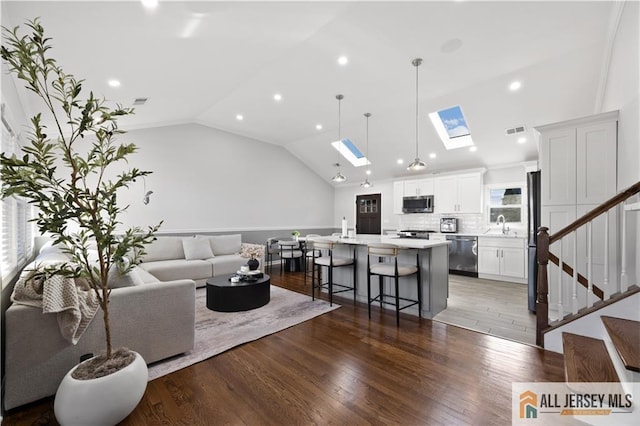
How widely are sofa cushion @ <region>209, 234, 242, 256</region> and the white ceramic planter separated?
13.1 ft

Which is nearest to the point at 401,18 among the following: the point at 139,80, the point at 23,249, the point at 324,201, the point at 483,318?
the point at 139,80

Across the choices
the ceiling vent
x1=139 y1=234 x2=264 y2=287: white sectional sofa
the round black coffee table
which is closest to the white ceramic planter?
the round black coffee table

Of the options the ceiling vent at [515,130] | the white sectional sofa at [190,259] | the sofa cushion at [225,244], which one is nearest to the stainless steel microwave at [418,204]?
the ceiling vent at [515,130]

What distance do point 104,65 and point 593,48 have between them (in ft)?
18.4

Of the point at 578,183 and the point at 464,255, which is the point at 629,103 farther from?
the point at 464,255

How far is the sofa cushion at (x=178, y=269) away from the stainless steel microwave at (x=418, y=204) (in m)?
4.92

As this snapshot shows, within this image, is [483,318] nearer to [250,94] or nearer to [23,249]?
[250,94]

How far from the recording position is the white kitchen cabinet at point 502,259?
509 centimetres

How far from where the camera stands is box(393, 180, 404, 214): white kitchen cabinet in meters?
7.21

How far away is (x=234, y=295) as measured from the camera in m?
3.52

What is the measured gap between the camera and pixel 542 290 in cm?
266

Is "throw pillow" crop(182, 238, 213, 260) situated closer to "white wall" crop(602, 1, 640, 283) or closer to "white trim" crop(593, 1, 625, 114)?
"white wall" crop(602, 1, 640, 283)

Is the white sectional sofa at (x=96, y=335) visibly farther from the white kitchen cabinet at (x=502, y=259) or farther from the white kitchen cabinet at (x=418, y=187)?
the white kitchen cabinet at (x=418, y=187)

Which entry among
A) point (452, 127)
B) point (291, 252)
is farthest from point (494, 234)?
point (291, 252)
